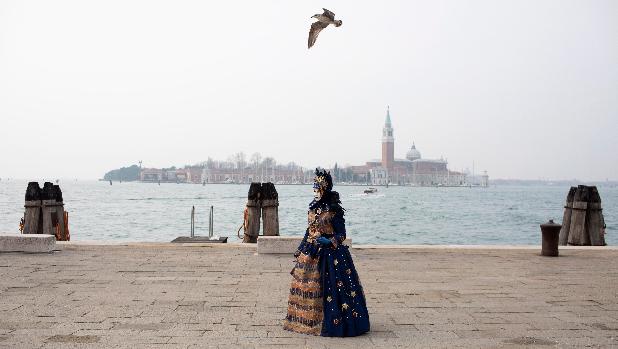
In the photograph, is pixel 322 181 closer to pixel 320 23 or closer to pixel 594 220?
pixel 320 23

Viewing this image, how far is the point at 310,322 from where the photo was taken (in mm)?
6691

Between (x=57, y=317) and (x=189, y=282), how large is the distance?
261 centimetres

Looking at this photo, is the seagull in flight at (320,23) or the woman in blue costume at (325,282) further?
the seagull in flight at (320,23)

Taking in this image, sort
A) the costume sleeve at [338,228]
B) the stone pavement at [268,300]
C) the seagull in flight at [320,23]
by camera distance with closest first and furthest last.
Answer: the stone pavement at [268,300]
the costume sleeve at [338,228]
the seagull in flight at [320,23]

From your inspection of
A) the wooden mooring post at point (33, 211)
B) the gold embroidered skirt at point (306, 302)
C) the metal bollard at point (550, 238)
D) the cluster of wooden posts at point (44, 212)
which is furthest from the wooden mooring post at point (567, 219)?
the wooden mooring post at point (33, 211)

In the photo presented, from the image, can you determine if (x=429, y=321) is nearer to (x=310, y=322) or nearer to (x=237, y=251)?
(x=310, y=322)

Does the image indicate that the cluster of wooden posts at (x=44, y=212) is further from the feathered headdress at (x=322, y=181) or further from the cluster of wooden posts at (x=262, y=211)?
the feathered headdress at (x=322, y=181)

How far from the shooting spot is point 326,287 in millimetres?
6781

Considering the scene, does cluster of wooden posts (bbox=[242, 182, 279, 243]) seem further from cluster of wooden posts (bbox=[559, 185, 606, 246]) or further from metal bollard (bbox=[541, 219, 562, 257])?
cluster of wooden posts (bbox=[559, 185, 606, 246])

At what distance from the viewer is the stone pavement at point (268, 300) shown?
21.2ft

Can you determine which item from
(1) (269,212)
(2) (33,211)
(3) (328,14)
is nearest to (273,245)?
(1) (269,212)

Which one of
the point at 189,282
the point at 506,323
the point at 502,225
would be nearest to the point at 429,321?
the point at 506,323

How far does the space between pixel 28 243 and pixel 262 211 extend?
551cm

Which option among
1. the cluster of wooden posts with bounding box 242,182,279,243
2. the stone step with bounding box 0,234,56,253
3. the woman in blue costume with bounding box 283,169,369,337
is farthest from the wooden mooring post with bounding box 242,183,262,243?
the woman in blue costume with bounding box 283,169,369,337
